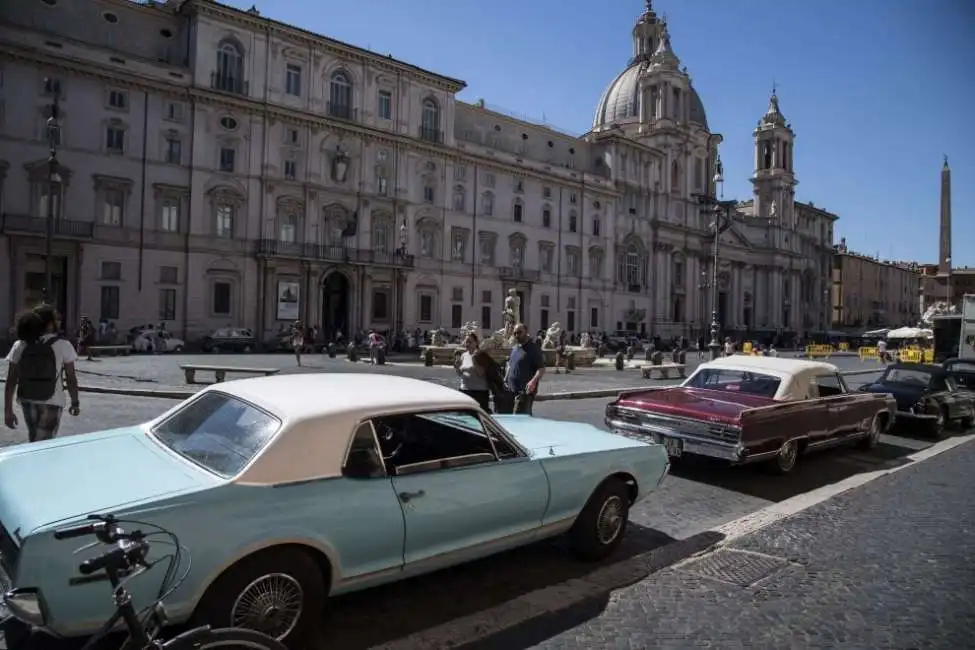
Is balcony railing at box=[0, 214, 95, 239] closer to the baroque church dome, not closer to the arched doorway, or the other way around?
the arched doorway

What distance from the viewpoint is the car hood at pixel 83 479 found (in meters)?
3.18

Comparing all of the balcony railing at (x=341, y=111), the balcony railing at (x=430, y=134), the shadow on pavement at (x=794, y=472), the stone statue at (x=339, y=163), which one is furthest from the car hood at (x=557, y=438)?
the balcony railing at (x=430, y=134)

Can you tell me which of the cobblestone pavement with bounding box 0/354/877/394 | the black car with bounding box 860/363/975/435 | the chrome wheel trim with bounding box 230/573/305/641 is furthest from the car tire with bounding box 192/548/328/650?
the cobblestone pavement with bounding box 0/354/877/394

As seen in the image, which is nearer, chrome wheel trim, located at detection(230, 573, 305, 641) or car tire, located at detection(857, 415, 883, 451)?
chrome wheel trim, located at detection(230, 573, 305, 641)

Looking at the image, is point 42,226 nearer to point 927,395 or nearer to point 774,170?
point 927,395

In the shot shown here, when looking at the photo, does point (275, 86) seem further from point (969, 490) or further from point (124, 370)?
point (969, 490)

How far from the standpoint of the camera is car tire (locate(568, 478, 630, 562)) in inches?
206

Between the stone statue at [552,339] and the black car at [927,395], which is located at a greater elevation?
the stone statue at [552,339]

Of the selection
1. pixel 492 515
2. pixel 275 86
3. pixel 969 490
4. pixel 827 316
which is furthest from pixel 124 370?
pixel 827 316

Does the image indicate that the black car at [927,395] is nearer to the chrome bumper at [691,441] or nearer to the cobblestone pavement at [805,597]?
the cobblestone pavement at [805,597]

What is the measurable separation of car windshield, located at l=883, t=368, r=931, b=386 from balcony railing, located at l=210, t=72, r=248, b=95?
34.6 meters

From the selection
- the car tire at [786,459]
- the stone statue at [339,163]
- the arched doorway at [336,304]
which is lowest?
the car tire at [786,459]

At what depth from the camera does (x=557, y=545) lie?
5777 mm

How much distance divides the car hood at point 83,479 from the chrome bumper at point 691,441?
5.78m
